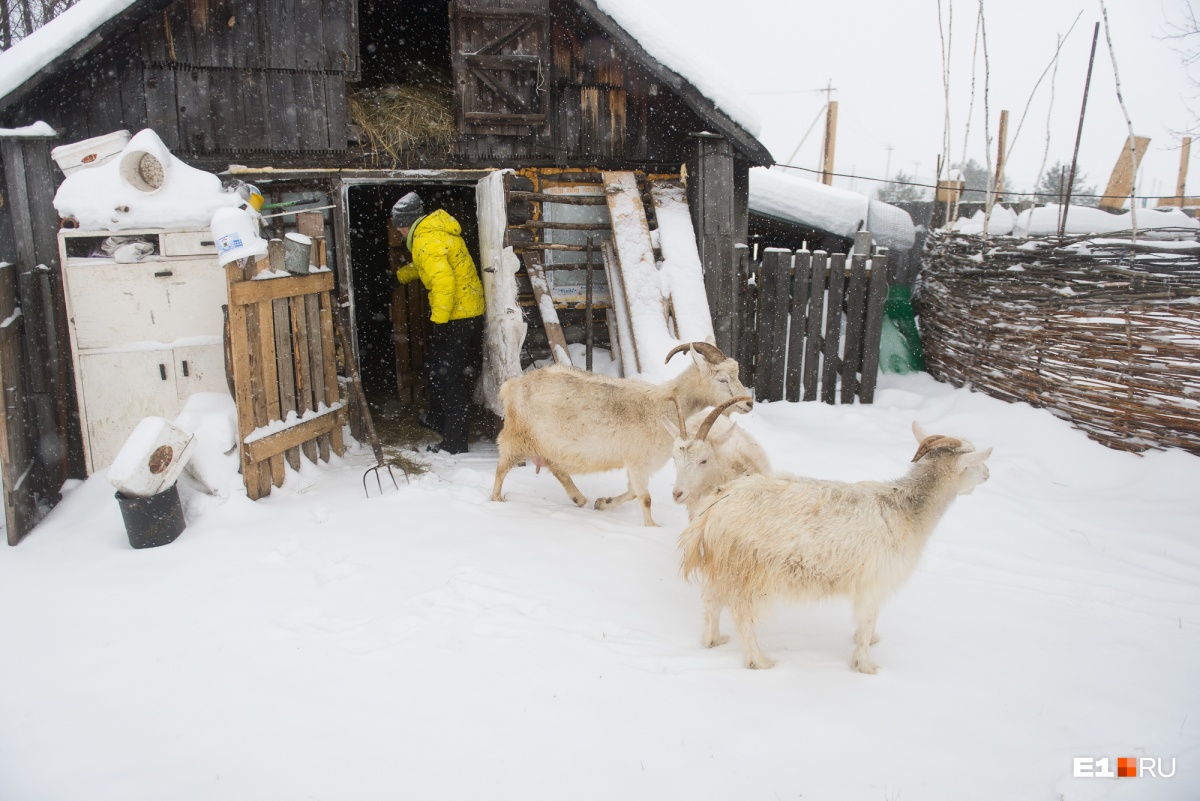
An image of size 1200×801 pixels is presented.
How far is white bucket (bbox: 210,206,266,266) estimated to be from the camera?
5.29 m

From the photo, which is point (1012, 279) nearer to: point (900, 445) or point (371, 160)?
point (900, 445)

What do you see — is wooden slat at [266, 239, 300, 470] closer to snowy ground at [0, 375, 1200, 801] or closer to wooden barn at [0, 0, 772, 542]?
wooden barn at [0, 0, 772, 542]

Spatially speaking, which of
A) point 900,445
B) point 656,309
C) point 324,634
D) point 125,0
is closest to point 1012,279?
point 900,445

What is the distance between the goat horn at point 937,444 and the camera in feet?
12.6

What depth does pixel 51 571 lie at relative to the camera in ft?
15.2

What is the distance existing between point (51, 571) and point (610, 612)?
3712 mm

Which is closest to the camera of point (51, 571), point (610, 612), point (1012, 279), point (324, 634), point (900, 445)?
point (324, 634)

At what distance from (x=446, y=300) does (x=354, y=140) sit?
196 cm

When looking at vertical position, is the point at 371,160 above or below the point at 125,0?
below

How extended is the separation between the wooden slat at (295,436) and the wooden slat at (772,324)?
4.99 meters

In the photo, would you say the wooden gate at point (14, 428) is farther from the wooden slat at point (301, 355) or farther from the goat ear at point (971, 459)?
the goat ear at point (971, 459)

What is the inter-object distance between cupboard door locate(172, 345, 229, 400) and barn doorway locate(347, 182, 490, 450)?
2815mm

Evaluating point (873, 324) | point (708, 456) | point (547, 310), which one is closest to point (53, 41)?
point (547, 310)

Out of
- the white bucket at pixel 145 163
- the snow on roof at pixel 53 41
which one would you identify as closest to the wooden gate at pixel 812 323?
the white bucket at pixel 145 163
